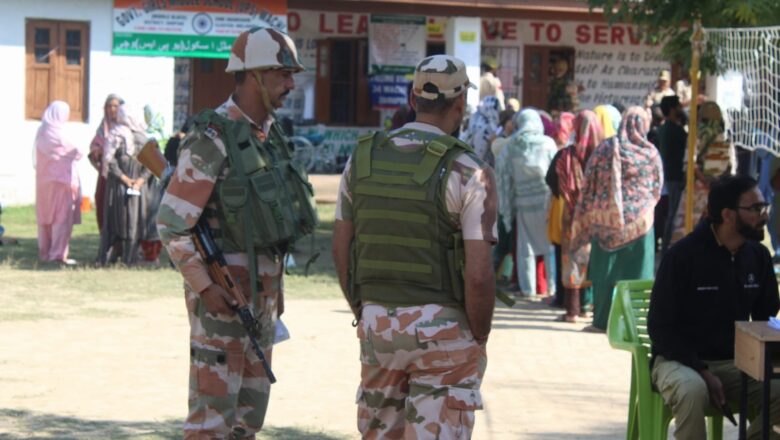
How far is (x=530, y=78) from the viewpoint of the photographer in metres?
27.5

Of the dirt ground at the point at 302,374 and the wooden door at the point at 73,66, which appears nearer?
the dirt ground at the point at 302,374

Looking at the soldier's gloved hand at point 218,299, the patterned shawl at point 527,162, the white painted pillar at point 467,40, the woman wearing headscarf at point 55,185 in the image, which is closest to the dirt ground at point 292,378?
the patterned shawl at point 527,162

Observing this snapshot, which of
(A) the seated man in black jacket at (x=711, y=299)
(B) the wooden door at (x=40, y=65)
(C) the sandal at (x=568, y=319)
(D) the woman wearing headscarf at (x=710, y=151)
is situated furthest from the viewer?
(B) the wooden door at (x=40, y=65)

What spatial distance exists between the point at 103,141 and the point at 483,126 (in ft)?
13.5

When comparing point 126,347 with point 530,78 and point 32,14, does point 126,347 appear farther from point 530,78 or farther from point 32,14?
point 530,78

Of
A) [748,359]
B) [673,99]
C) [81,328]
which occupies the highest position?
[673,99]

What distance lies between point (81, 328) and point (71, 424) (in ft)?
11.5

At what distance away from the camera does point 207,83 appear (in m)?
Answer: 25.5

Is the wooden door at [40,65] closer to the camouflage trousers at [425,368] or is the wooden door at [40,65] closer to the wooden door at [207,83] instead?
the wooden door at [207,83]

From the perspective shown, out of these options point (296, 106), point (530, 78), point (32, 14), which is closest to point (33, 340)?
point (32, 14)

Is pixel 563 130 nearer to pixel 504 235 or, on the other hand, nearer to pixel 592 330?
pixel 504 235

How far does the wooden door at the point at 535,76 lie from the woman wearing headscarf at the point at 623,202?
16.7 metres

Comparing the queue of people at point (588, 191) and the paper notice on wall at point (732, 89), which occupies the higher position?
the paper notice on wall at point (732, 89)

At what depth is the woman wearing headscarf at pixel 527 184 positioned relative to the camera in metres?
12.5
